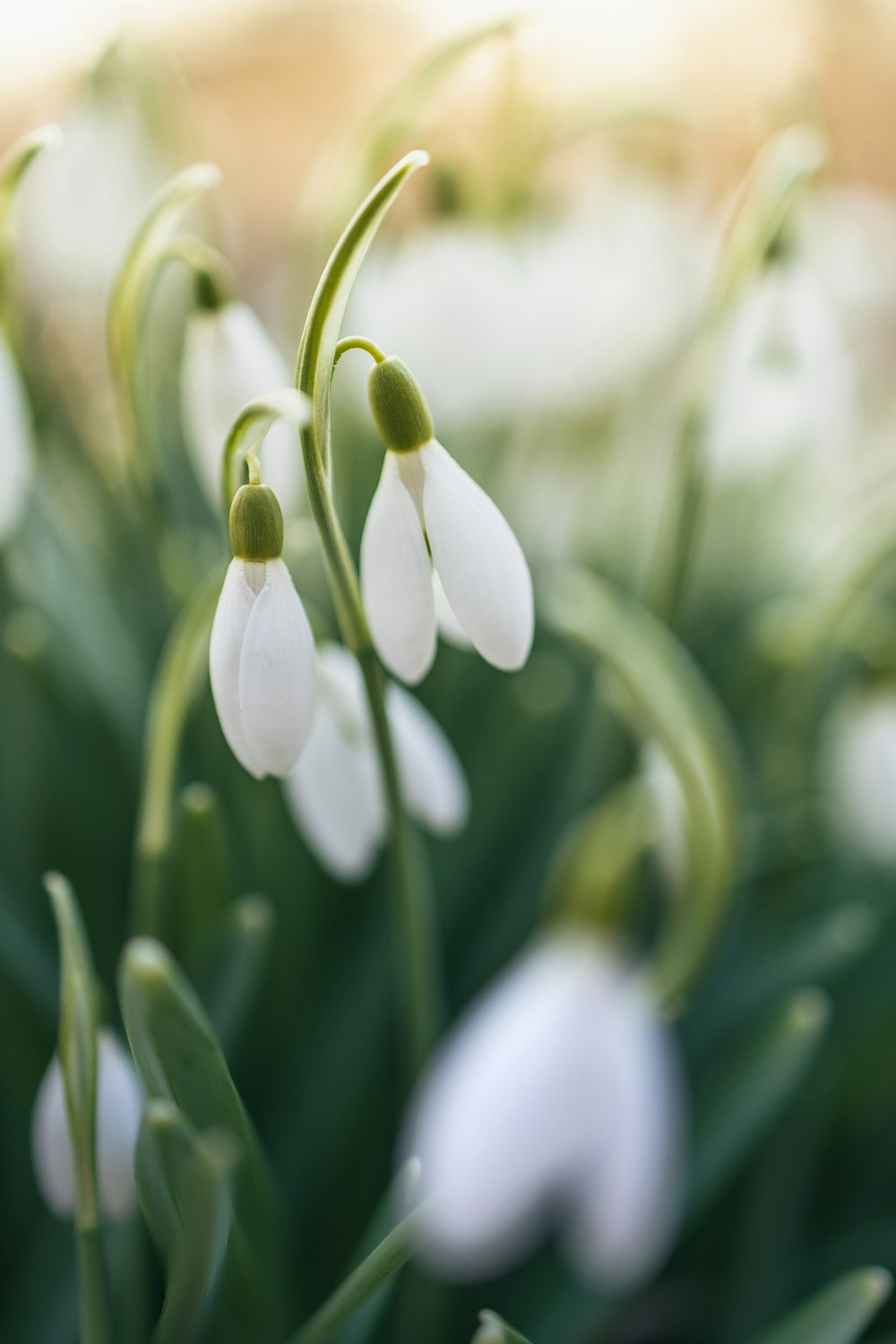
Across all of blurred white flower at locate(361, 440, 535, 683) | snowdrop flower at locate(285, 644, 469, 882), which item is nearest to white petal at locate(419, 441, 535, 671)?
blurred white flower at locate(361, 440, 535, 683)

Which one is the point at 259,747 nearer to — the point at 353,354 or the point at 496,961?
the point at 496,961

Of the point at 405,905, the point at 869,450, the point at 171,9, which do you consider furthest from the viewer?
the point at 171,9

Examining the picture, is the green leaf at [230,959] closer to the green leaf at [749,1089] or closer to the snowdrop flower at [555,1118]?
the snowdrop flower at [555,1118]

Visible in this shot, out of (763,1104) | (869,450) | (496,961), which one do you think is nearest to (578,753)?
(496,961)

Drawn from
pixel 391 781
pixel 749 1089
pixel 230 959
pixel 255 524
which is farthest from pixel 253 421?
pixel 749 1089

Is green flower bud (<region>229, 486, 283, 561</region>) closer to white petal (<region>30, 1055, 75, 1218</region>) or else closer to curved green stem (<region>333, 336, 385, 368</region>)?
curved green stem (<region>333, 336, 385, 368</region>)

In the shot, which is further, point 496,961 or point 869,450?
point 869,450
